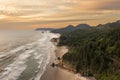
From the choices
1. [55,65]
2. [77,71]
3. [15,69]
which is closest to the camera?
[77,71]

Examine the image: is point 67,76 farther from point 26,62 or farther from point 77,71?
point 26,62

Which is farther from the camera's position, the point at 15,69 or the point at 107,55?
the point at 15,69

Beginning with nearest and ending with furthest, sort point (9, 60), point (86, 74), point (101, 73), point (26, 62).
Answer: point (101, 73)
point (86, 74)
point (26, 62)
point (9, 60)

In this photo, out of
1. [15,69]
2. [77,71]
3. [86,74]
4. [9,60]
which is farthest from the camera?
[9,60]

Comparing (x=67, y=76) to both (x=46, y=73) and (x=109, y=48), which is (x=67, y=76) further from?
(x=109, y=48)

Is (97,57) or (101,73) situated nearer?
(101,73)

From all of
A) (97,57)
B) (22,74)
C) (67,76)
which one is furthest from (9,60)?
(97,57)

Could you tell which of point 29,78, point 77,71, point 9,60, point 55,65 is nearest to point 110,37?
point 77,71

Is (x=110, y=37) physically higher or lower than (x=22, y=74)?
higher

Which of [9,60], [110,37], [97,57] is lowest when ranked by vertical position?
[9,60]
